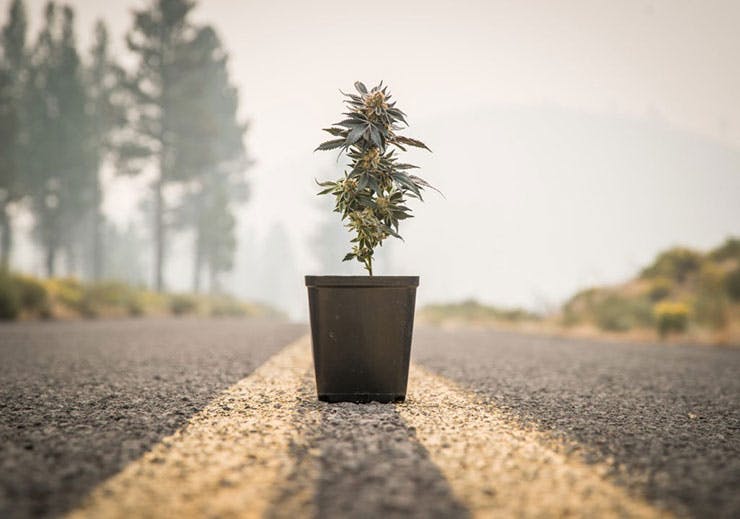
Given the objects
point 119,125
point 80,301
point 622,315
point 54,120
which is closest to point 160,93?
point 119,125

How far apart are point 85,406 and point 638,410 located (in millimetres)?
2701

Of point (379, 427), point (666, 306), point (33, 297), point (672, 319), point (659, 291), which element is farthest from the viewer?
point (659, 291)

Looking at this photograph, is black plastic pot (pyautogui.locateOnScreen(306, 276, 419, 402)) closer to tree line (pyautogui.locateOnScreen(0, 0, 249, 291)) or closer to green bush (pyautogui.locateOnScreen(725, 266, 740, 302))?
green bush (pyautogui.locateOnScreen(725, 266, 740, 302))

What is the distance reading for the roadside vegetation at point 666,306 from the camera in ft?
26.1

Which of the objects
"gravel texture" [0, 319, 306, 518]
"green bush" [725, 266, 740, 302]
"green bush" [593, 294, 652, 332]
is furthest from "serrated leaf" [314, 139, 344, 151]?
"green bush" [725, 266, 740, 302]

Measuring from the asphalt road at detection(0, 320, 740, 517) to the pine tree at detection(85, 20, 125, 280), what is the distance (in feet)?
62.8

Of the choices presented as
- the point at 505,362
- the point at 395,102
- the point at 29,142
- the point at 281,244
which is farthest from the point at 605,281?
the point at 281,244

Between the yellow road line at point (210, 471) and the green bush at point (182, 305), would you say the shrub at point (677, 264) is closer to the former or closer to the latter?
the yellow road line at point (210, 471)

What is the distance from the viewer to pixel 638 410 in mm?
2645

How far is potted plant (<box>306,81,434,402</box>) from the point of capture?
2.51m

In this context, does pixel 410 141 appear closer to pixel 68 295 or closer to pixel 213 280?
pixel 68 295

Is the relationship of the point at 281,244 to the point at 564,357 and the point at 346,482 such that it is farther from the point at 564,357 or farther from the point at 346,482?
the point at 346,482

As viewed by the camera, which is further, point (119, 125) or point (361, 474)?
point (119, 125)

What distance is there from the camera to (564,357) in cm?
551
